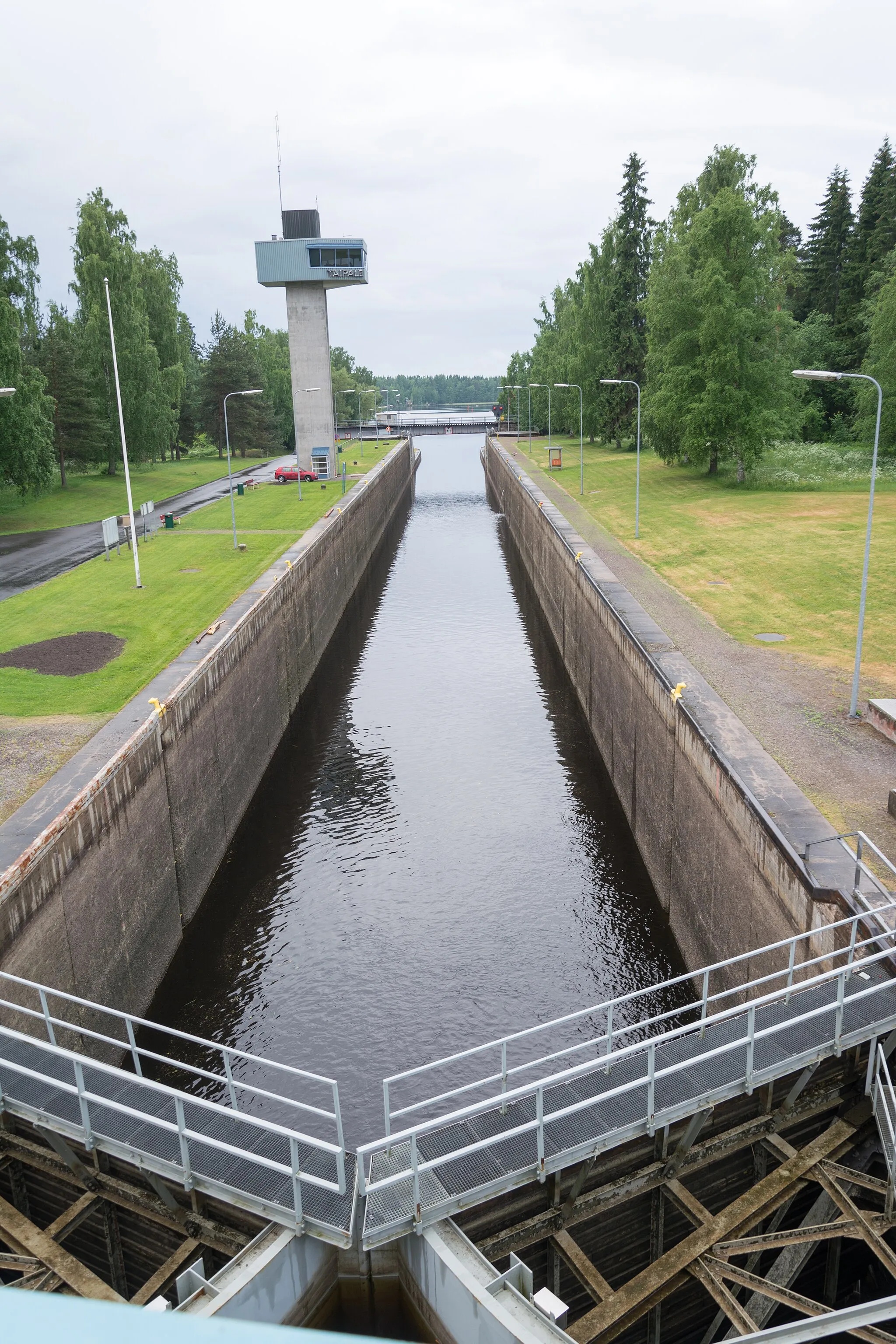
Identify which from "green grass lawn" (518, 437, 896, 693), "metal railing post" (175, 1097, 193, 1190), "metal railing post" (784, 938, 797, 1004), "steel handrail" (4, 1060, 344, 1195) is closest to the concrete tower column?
"green grass lawn" (518, 437, 896, 693)

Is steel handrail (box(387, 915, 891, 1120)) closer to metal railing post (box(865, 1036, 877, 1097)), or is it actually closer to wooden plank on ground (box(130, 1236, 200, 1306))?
metal railing post (box(865, 1036, 877, 1097))

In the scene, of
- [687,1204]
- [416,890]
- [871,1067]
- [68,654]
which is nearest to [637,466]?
[68,654]

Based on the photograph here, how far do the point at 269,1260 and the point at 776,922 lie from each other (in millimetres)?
8157

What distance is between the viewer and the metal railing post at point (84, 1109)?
10109 millimetres

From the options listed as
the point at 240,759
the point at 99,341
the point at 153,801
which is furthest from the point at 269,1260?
the point at 99,341

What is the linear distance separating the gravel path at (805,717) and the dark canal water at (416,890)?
420 cm

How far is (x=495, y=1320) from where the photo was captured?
841 centimetres

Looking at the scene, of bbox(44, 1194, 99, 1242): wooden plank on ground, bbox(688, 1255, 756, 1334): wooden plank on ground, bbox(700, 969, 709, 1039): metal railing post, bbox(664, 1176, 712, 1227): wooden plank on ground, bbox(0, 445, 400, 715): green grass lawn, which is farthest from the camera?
bbox(0, 445, 400, 715): green grass lawn

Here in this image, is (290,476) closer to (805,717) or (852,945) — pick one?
(805,717)

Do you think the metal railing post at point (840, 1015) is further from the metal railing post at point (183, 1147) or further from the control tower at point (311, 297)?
the control tower at point (311, 297)

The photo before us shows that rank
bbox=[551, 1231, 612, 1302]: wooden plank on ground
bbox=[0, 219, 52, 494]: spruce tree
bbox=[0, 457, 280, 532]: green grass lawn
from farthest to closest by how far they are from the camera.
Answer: bbox=[0, 457, 280, 532]: green grass lawn < bbox=[0, 219, 52, 494]: spruce tree < bbox=[551, 1231, 612, 1302]: wooden plank on ground

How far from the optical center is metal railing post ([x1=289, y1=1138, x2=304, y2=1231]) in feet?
30.9

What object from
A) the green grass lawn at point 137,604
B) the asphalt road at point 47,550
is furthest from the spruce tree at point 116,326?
the green grass lawn at point 137,604

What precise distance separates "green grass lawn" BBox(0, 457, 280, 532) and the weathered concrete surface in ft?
85.0
